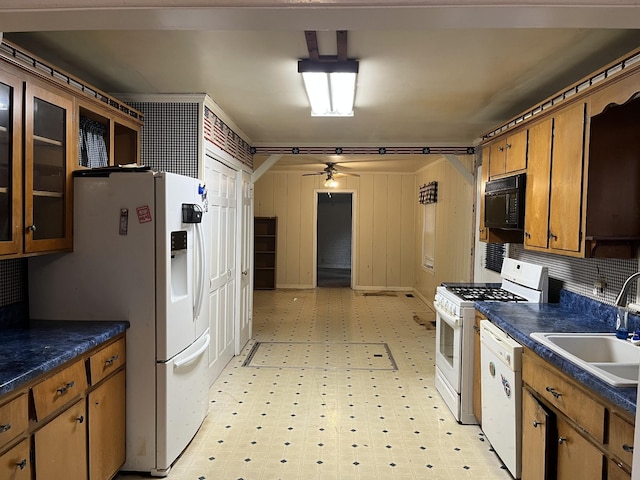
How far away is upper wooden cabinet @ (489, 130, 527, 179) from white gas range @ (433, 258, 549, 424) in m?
0.71

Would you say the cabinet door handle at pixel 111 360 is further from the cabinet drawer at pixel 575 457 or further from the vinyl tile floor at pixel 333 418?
the cabinet drawer at pixel 575 457

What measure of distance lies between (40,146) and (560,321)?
2.92m

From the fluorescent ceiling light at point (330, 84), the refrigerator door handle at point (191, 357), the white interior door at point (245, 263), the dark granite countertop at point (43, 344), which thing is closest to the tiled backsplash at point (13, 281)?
the dark granite countertop at point (43, 344)

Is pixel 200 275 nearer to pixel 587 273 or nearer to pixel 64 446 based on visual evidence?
pixel 64 446

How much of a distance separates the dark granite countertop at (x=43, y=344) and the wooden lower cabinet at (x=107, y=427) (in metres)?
0.26

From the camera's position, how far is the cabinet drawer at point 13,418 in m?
1.49

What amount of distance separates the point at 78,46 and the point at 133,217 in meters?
0.96

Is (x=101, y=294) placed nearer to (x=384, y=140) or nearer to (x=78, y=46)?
(x=78, y=46)

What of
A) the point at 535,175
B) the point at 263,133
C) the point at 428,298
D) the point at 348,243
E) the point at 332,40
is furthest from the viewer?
the point at 348,243

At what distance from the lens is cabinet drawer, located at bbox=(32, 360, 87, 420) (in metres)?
1.69

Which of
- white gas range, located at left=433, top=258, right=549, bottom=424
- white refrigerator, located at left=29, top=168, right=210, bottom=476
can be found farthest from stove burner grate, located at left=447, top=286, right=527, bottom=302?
white refrigerator, located at left=29, top=168, right=210, bottom=476

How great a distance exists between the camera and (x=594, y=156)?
7.48 ft

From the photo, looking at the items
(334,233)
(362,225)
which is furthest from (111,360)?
(334,233)

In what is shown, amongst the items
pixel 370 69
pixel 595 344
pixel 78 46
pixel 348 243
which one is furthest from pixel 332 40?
pixel 348 243
